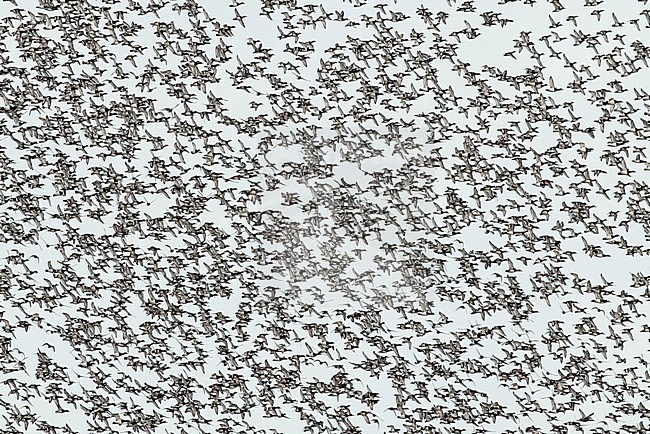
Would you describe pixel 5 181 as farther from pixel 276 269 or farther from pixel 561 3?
pixel 561 3

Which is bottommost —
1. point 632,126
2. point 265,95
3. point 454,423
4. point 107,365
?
point 107,365

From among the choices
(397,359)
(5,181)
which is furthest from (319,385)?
(5,181)

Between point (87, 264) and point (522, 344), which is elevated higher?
point (522, 344)

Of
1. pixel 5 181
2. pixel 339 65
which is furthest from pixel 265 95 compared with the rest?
pixel 5 181

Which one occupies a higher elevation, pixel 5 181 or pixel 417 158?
pixel 417 158

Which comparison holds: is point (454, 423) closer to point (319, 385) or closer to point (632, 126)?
point (319, 385)

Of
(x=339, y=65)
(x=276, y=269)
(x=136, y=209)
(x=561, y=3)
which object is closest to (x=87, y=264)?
(x=136, y=209)

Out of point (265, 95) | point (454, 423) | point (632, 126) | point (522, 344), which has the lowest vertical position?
point (454, 423)
